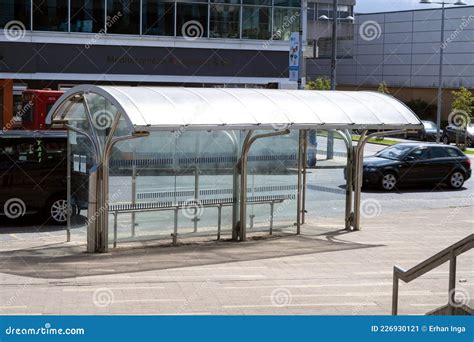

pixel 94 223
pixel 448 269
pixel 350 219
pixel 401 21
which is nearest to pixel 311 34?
pixel 401 21

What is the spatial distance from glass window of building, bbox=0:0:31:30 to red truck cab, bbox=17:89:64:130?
11.5ft

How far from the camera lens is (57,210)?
58.6 feet

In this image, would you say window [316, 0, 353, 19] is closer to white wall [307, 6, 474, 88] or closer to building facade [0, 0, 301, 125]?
white wall [307, 6, 474, 88]

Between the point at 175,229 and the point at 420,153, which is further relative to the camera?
the point at 420,153

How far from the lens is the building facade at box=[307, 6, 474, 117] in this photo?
5428 cm

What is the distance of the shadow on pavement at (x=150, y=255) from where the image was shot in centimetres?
1278

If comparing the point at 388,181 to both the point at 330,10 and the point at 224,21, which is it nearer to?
the point at 224,21

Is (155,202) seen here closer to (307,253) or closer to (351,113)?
(307,253)

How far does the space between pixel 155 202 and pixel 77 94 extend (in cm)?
233

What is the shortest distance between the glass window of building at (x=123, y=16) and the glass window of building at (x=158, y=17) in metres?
0.33

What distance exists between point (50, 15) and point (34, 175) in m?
15.9

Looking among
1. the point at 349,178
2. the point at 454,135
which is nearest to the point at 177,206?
the point at 349,178

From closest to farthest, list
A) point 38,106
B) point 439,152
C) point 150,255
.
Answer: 1. point 150,255
2. point 439,152
3. point 38,106

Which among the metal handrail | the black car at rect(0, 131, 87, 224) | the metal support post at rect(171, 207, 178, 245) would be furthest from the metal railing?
the metal handrail
